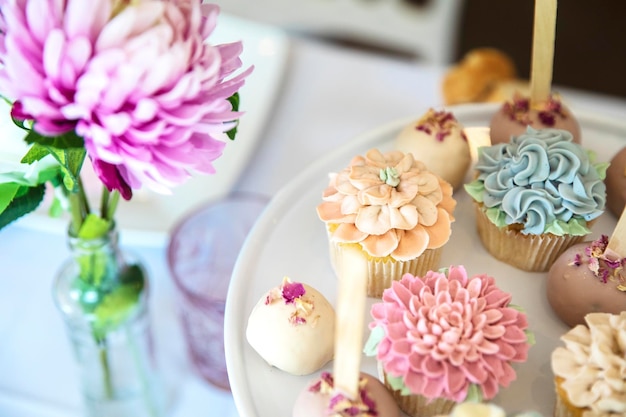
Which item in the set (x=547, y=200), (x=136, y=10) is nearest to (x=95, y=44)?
(x=136, y=10)

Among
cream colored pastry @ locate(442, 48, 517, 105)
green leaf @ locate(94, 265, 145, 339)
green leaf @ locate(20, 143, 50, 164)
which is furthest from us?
cream colored pastry @ locate(442, 48, 517, 105)

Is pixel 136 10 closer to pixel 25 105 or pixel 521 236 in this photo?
pixel 25 105

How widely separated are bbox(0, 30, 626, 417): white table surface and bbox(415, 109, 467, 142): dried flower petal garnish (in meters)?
0.25

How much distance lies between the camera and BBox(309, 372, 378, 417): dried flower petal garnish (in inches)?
18.6

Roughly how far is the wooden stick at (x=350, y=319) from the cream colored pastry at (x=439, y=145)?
0.78 feet

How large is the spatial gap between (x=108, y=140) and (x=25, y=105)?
5cm

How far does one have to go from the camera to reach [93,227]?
0.67 meters

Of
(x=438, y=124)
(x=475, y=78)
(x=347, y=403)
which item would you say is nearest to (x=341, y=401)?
(x=347, y=403)

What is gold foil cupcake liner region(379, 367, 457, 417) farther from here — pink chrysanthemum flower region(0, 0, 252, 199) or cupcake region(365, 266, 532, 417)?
pink chrysanthemum flower region(0, 0, 252, 199)

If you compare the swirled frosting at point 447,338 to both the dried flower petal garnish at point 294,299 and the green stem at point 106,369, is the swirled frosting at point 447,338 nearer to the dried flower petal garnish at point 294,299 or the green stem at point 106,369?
the dried flower petal garnish at point 294,299

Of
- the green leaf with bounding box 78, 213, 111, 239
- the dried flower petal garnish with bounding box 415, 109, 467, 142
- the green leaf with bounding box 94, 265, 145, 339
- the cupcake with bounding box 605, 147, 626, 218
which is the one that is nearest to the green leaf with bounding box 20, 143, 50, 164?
the green leaf with bounding box 78, 213, 111, 239

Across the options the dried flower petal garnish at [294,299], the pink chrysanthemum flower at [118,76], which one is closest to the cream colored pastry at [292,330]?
the dried flower petal garnish at [294,299]

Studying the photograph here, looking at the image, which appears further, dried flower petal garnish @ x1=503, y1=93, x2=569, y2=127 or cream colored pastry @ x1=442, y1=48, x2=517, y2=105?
cream colored pastry @ x1=442, y1=48, x2=517, y2=105

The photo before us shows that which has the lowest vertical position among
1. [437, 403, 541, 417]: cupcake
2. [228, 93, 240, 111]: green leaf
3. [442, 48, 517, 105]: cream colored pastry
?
[442, 48, 517, 105]: cream colored pastry
